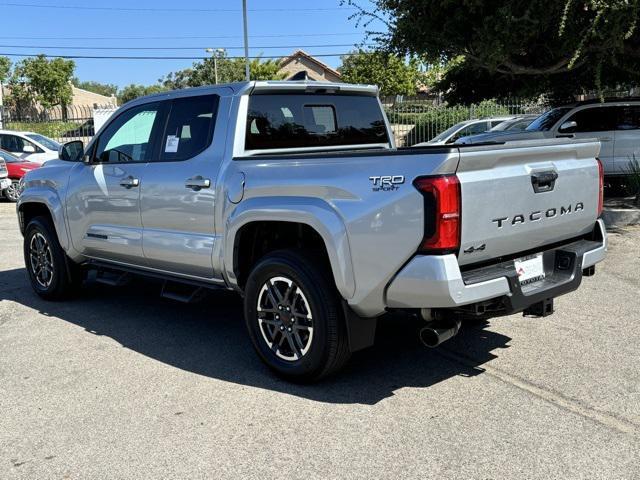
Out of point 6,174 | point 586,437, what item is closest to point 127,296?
point 586,437

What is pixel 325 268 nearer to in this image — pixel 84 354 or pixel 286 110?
pixel 286 110

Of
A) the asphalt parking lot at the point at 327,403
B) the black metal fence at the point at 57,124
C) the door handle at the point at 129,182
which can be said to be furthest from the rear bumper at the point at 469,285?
the black metal fence at the point at 57,124

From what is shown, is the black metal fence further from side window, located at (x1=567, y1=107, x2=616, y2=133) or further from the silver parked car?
side window, located at (x1=567, y1=107, x2=616, y2=133)

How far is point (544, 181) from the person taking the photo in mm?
4043

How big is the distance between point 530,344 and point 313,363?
1.86 m

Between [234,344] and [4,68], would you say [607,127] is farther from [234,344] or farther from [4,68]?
[4,68]

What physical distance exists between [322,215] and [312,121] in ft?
5.23

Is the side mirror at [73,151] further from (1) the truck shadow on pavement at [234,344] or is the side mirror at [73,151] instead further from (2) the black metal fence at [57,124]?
(2) the black metal fence at [57,124]

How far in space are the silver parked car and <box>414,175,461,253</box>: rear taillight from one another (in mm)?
9037

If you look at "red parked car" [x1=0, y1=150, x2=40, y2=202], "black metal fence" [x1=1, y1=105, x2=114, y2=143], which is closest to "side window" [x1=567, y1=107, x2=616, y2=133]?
"red parked car" [x1=0, y1=150, x2=40, y2=202]

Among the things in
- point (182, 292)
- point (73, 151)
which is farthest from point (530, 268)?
point (73, 151)

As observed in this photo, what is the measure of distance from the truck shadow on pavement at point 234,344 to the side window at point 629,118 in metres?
8.43

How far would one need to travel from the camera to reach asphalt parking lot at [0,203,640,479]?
11.2 ft

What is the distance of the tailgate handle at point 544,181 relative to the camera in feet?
13.1
